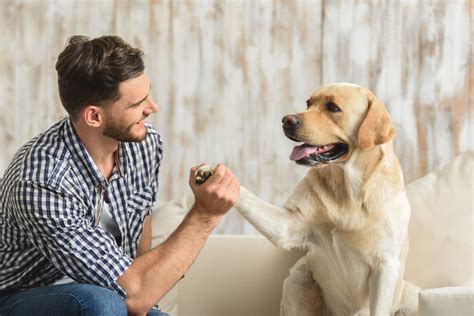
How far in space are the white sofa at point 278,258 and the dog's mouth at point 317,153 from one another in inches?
16.8

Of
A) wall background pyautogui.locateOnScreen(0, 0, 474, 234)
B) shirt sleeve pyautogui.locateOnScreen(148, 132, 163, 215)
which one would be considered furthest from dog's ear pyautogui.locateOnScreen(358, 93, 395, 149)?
wall background pyautogui.locateOnScreen(0, 0, 474, 234)

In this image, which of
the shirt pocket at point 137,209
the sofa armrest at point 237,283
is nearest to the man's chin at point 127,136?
the shirt pocket at point 137,209

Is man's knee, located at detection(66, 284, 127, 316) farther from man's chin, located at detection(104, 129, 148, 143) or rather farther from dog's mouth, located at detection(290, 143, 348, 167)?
dog's mouth, located at detection(290, 143, 348, 167)

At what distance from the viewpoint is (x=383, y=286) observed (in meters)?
2.29

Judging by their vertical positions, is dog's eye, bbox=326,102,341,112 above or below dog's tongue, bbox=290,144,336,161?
above

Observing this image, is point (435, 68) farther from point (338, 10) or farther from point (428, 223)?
point (428, 223)

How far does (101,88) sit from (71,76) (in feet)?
0.27

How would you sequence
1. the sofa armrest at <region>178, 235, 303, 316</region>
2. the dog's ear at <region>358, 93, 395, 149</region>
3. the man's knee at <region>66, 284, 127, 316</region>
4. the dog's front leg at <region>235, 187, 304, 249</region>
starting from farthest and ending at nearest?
the sofa armrest at <region>178, 235, 303, 316</region>
the dog's front leg at <region>235, 187, 304, 249</region>
the dog's ear at <region>358, 93, 395, 149</region>
the man's knee at <region>66, 284, 127, 316</region>

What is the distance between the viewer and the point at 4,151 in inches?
139

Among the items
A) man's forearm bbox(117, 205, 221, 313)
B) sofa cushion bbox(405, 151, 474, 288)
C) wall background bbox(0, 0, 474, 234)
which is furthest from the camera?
wall background bbox(0, 0, 474, 234)

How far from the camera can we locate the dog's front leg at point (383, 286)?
7.51 feet

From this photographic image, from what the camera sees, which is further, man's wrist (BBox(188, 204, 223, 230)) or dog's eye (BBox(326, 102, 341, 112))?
dog's eye (BBox(326, 102, 341, 112))

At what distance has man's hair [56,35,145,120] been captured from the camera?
2.05 metres

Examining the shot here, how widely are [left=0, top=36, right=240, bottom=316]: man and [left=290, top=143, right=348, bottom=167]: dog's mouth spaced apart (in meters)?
0.28
